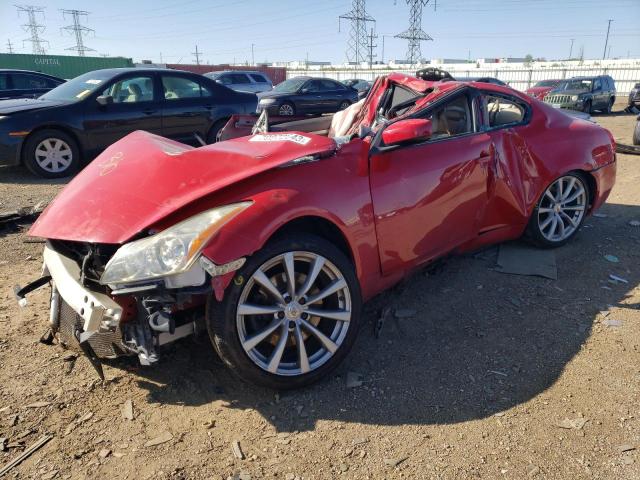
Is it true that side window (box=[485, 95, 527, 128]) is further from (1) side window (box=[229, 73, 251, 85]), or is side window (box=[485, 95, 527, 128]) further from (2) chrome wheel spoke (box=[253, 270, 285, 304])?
(1) side window (box=[229, 73, 251, 85])

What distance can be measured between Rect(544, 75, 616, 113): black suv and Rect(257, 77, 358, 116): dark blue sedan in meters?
8.53

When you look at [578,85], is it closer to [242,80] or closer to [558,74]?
[242,80]

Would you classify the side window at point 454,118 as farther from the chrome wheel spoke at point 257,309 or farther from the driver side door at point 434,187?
the chrome wheel spoke at point 257,309

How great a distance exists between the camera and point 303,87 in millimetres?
16656

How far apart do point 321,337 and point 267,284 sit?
0.45m

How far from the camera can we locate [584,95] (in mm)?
18906

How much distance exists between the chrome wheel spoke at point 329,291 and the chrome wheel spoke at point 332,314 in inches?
2.5

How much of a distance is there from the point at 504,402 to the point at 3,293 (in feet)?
11.7

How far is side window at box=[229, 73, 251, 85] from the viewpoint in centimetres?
1948

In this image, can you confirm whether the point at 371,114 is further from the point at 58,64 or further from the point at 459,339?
the point at 58,64

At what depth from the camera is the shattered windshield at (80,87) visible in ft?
24.3

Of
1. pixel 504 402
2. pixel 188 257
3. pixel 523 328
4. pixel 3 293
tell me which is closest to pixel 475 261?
pixel 523 328

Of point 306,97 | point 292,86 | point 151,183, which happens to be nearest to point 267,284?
point 151,183

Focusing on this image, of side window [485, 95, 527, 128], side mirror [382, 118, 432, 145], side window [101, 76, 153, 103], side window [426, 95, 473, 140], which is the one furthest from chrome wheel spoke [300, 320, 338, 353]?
side window [101, 76, 153, 103]
